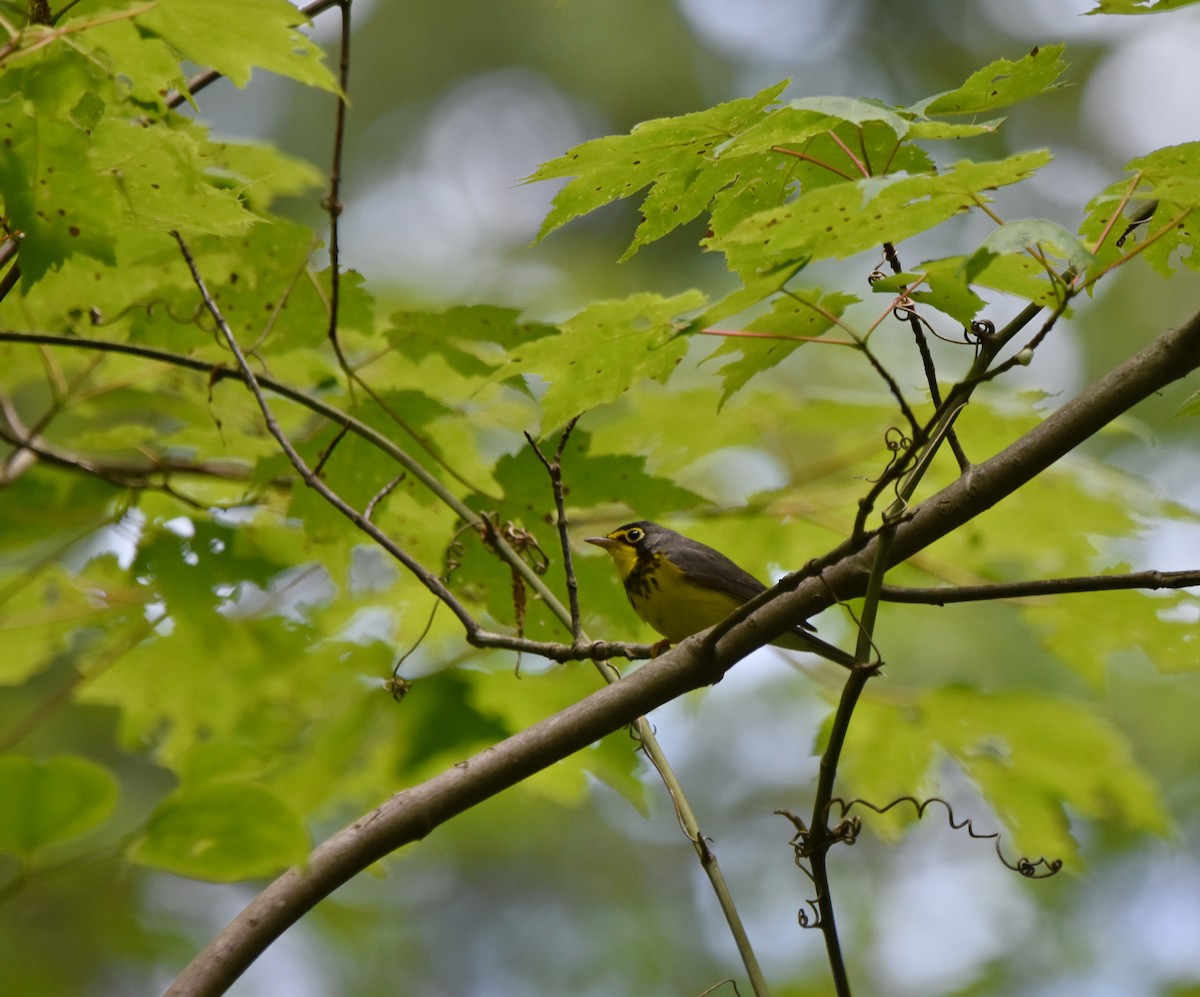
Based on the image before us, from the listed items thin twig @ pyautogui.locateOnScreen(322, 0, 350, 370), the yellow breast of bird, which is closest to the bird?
the yellow breast of bird

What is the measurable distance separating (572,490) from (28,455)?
59.6 inches

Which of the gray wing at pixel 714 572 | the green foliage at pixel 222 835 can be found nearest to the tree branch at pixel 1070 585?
the green foliage at pixel 222 835

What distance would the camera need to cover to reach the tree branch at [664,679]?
1.51m

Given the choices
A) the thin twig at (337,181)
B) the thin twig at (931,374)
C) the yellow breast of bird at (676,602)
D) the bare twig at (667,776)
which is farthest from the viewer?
the yellow breast of bird at (676,602)

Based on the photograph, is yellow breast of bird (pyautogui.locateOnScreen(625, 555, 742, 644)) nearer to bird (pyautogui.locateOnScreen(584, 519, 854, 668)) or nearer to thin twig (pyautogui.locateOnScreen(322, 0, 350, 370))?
bird (pyautogui.locateOnScreen(584, 519, 854, 668))

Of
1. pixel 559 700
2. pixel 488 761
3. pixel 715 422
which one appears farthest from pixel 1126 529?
pixel 488 761

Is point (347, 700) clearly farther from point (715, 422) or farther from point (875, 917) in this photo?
point (875, 917)

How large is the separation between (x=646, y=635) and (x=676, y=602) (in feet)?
1.39

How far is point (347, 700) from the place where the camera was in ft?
11.4

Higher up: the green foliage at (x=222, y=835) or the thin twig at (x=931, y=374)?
the thin twig at (x=931, y=374)

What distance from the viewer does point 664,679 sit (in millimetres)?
1772

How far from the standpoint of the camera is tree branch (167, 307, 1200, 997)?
1.51 m

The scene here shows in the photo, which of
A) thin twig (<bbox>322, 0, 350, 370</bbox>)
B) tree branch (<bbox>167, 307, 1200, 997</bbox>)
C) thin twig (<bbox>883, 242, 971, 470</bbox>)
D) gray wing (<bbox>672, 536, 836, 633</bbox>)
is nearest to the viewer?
tree branch (<bbox>167, 307, 1200, 997</bbox>)

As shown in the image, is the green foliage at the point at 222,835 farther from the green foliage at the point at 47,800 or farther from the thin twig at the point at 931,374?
the thin twig at the point at 931,374
